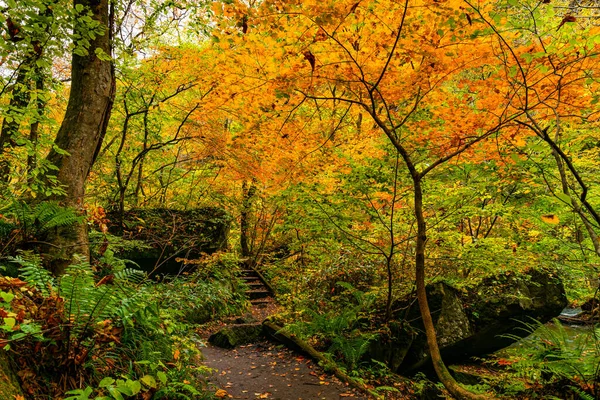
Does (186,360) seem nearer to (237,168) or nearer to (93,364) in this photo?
(93,364)

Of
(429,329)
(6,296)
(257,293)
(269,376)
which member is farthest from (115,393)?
(257,293)

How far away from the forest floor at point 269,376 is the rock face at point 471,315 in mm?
1446

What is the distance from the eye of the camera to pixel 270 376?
5242 mm

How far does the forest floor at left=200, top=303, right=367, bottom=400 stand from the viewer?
14.9ft

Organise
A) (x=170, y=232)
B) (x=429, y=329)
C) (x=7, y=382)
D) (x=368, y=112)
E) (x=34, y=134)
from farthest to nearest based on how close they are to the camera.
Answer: (x=170, y=232), (x=34, y=134), (x=368, y=112), (x=429, y=329), (x=7, y=382)

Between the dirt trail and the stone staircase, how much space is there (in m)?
4.55

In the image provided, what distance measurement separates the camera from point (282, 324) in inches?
280

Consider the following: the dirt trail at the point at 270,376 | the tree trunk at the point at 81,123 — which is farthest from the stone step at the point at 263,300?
the tree trunk at the point at 81,123

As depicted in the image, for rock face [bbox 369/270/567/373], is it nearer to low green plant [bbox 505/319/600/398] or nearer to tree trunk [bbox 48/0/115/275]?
low green plant [bbox 505/319/600/398]

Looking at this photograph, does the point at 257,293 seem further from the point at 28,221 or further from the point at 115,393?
the point at 115,393

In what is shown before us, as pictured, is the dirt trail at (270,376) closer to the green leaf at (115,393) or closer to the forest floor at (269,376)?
the forest floor at (269,376)

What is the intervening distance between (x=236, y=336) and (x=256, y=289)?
5.06m

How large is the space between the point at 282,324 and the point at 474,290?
4132 mm

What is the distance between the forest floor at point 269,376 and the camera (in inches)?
179
